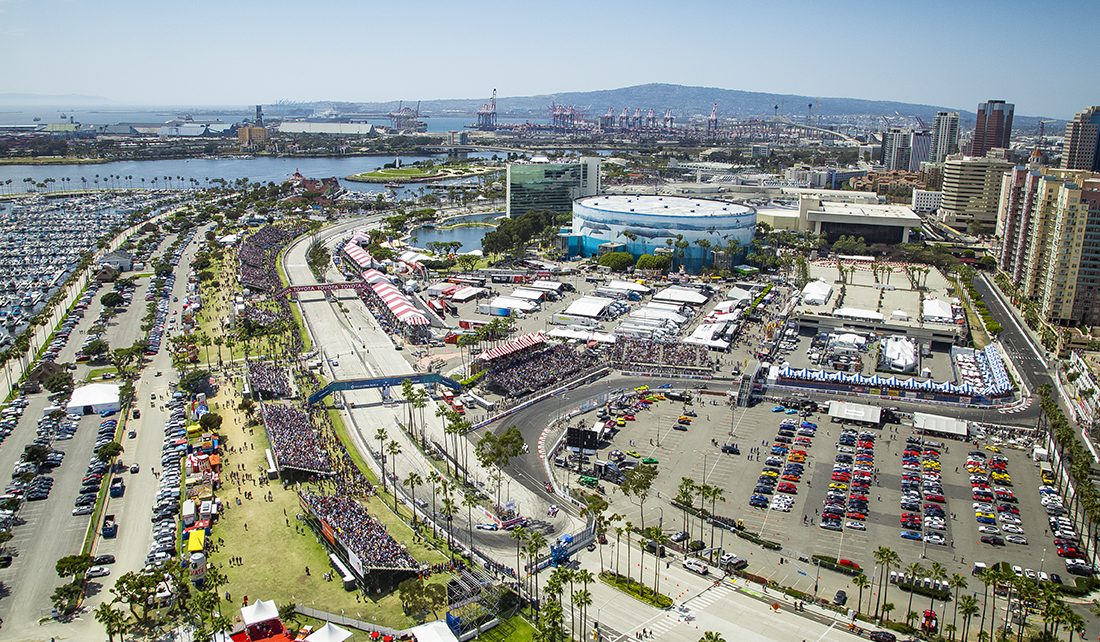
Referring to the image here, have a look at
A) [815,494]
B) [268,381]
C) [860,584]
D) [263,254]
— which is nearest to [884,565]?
[860,584]

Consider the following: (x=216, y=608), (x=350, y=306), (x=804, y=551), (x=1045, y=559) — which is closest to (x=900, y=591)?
(x=804, y=551)

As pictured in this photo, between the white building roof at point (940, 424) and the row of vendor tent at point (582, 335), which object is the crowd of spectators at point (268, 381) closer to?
the row of vendor tent at point (582, 335)

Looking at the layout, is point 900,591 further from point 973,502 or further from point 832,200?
point 832,200

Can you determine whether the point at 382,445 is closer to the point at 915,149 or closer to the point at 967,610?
the point at 967,610

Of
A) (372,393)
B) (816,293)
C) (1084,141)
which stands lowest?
(372,393)

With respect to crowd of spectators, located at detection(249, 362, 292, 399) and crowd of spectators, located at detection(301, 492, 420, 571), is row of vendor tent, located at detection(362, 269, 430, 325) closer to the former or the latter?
crowd of spectators, located at detection(249, 362, 292, 399)

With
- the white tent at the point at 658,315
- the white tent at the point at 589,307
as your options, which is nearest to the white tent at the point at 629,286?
the white tent at the point at 589,307
